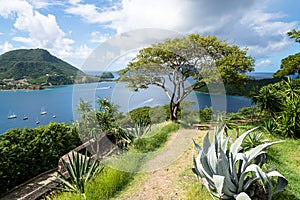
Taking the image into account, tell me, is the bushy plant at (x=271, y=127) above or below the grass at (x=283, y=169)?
above

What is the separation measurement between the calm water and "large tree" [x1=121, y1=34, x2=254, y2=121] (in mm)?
604

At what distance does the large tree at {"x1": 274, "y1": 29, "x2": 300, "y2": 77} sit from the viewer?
35.5 ft

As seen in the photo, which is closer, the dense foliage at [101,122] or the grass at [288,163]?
the grass at [288,163]

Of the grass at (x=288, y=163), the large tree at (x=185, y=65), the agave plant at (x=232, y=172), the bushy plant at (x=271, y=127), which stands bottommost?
the grass at (x=288, y=163)

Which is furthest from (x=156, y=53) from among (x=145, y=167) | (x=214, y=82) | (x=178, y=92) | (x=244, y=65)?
(x=145, y=167)

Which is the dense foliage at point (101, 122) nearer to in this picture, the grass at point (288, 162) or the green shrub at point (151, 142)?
the green shrub at point (151, 142)

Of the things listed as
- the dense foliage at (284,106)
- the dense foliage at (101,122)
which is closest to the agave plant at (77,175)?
the dense foliage at (101,122)

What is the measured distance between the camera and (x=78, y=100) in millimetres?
6398

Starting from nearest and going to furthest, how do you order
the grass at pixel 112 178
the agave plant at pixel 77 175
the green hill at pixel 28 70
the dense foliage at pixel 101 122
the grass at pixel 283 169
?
the grass at pixel 283 169 → the grass at pixel 112 178 → the agave plant at pixel 77 175 → the dense foliage at pixel 101 122 → the green hill at pixel 28 70

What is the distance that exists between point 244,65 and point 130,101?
5253 mm

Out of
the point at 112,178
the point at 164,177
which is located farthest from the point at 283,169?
the point at 112,178

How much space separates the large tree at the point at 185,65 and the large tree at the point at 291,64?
2099 mm

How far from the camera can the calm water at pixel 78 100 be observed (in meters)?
6.64

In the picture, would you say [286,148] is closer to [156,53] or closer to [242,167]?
[242,167]
